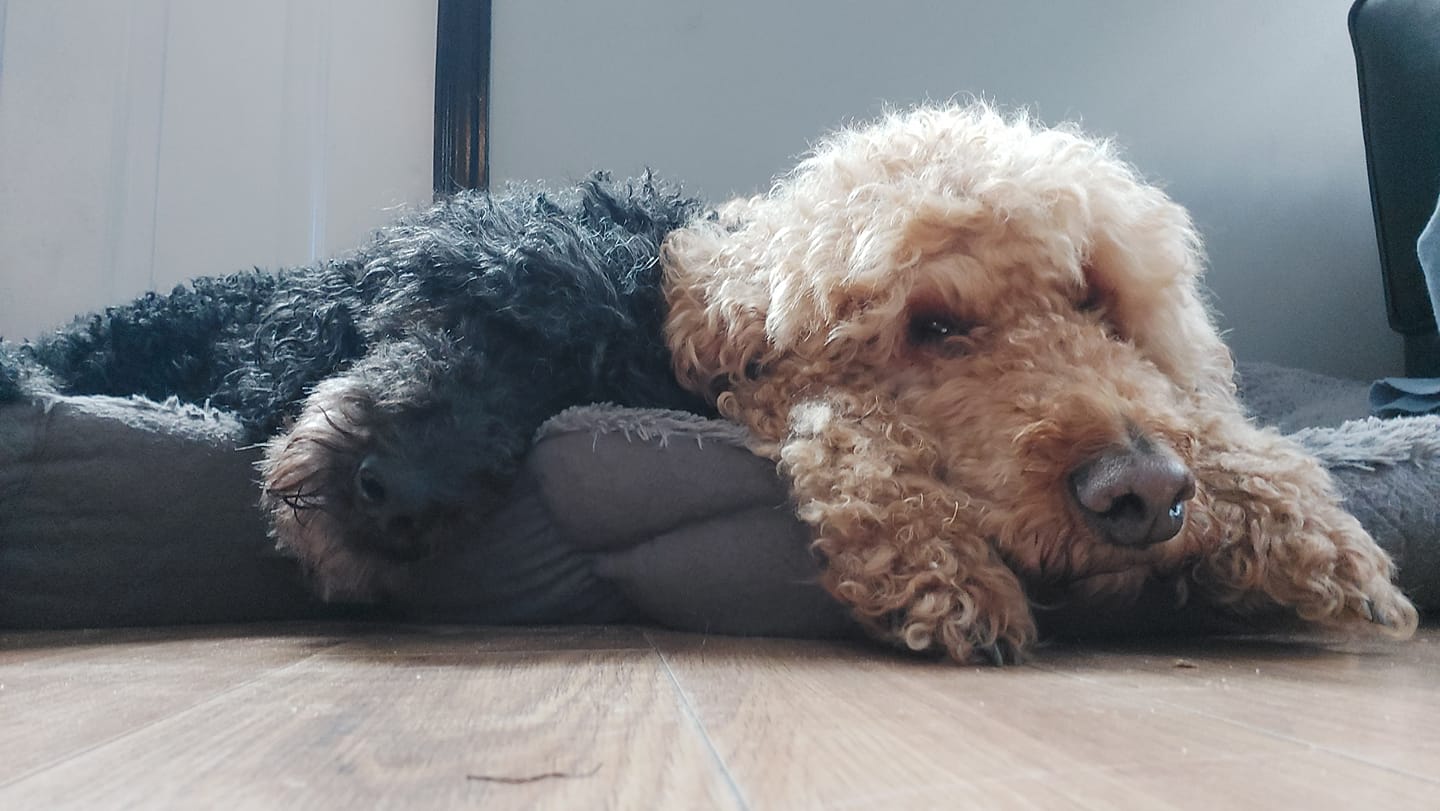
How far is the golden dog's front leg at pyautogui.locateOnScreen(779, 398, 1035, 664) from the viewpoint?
97 centimetres

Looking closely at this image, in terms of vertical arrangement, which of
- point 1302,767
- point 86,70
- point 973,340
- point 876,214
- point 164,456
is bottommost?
point 1302,767

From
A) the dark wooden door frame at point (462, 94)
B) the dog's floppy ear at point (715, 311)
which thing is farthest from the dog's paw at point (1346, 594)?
the dark wooden door frame at point (462, 94)

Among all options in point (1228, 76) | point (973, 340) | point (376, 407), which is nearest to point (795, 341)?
point (973, 340)

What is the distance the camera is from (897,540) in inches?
40.6

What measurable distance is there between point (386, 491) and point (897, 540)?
51 centimetres

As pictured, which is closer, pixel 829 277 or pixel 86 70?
pixel 829 277

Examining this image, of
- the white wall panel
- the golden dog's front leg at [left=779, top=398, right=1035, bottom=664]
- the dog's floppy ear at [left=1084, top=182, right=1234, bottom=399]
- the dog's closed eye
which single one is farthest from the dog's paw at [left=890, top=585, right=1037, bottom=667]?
the white wall panel

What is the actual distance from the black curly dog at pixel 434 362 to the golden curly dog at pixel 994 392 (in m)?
0.10

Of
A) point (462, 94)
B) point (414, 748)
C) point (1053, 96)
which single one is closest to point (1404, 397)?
point (1053, 96)

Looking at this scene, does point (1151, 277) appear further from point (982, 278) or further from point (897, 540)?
point (897, 540)

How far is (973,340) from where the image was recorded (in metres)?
1.17

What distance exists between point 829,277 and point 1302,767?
74cm

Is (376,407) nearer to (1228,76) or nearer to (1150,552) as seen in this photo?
(1150,552)

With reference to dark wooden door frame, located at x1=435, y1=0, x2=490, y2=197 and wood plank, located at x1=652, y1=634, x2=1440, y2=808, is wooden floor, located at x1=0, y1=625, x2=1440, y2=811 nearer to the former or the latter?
wood plank, located at x1=652, y1=634, x2=1440, y2=808
